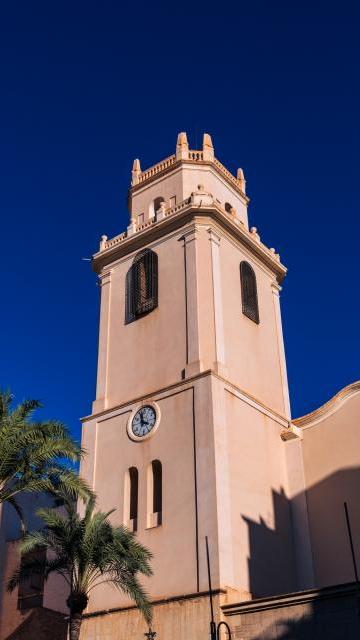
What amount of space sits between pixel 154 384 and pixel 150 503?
4280 mm

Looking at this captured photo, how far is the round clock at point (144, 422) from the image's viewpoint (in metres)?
27.2

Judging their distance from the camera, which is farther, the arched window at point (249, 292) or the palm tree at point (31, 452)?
the arched window at point (249, 292)

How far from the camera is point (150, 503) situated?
25938 mm

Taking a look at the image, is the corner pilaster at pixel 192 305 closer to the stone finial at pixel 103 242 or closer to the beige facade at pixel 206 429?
the beige facade at pixel 206 429

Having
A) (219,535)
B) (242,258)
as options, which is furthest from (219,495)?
(242,258)

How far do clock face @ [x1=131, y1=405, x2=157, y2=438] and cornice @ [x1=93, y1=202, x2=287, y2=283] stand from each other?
721cm

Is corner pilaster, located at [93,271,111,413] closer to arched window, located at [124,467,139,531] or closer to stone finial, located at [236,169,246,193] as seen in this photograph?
arched window, located at [124,467,139,531]

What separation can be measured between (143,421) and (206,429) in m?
3.16

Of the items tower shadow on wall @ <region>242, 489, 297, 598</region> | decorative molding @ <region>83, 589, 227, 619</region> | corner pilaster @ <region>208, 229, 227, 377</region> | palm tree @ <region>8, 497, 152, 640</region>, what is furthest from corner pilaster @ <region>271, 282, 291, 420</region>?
palm tree @ <region>8, 497, 152, 640</region>

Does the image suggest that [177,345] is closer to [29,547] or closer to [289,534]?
[289,534]

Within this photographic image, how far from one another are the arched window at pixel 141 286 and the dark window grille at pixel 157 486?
20.0 feet

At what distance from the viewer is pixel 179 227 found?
30.6 metres

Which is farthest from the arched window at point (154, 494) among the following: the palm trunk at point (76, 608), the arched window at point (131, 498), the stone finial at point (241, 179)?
the stone finial at point (241, 179)

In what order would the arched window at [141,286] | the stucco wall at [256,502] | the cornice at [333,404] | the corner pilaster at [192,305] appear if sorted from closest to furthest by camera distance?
the stucco wall at [256,502], the corner pilaster at [192,305], the cornice at [333,404], the arched window at [141,286]
